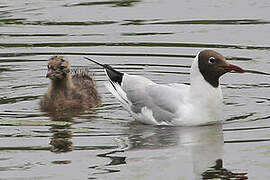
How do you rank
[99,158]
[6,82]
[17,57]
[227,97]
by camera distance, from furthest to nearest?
[17,57] < [6,82] < [227,97] < [99,158]

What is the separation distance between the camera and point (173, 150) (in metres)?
10.8

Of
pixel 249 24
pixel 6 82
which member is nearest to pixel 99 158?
pixel 6 82

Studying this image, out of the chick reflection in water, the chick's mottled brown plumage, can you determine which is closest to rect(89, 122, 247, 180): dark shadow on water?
the chick reflection in water

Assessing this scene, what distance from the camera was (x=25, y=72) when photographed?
14844mm

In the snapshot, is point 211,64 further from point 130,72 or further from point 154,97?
point 130,72

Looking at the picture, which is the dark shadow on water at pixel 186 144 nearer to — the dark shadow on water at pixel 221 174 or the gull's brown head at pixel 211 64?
the dark shadow on water at pixel 221 174

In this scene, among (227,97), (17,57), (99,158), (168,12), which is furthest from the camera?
(168,12)

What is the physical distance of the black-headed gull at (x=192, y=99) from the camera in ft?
39.0

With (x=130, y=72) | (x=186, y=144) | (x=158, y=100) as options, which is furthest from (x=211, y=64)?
(x=130, y=72)

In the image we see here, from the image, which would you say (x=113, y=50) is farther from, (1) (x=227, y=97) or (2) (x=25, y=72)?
(1) (x=227, y=97)

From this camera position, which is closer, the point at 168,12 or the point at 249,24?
the point at 249,24

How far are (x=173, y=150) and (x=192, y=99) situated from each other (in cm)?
126

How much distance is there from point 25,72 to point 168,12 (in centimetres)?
426

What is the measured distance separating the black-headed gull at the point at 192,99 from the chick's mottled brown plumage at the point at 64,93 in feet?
4.71
